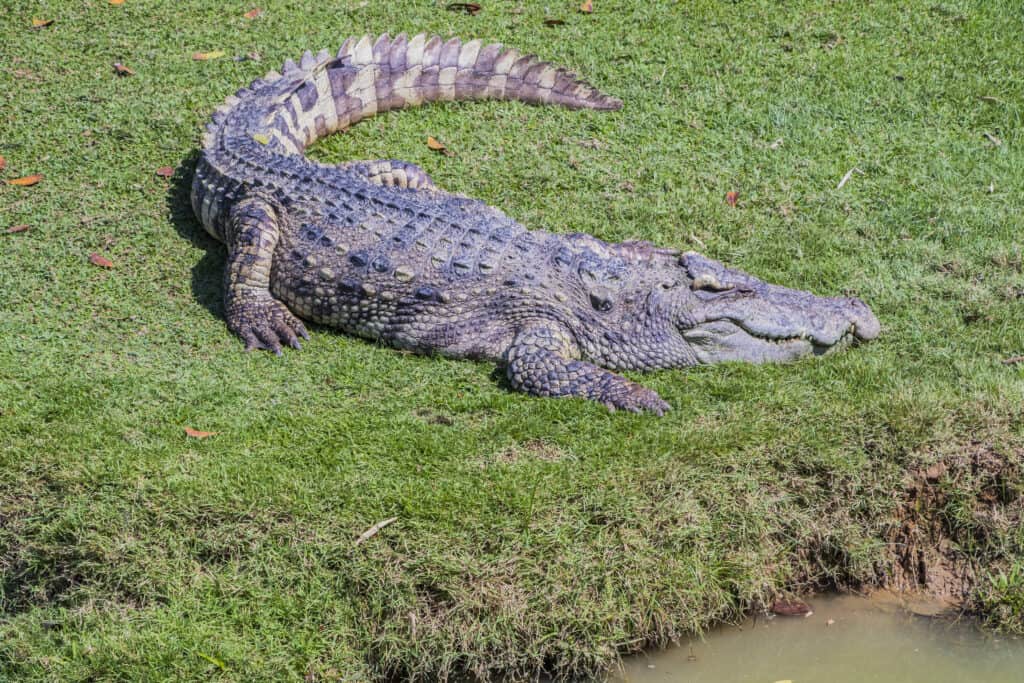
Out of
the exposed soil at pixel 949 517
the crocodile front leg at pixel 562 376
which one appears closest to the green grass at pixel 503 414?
the exposed soil at pixel 949 517

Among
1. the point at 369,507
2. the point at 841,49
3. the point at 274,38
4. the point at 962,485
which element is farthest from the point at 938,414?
the point at 274,38

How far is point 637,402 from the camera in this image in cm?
534

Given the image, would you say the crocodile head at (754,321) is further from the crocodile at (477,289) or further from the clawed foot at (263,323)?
the clawed foot at (263,323)

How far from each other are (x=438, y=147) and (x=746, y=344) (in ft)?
9.41

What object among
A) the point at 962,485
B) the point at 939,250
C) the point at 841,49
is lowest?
the point at 962,485

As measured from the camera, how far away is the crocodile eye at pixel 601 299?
5789 millimetres

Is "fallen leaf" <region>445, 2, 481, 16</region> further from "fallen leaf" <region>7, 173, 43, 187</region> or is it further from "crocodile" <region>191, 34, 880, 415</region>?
"fallen leaf" <region>7, 173, 43, 187</region>

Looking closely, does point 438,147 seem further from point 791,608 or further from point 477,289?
point 791,608

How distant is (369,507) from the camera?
4.73m

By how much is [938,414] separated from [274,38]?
5932 millimetres

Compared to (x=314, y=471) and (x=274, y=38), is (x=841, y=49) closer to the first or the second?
(x=274, y=38)

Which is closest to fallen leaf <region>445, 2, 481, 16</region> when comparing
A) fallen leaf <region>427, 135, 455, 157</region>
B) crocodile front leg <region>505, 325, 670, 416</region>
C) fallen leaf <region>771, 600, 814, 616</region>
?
fallen leaf <region>427, 135, 455, 157</region>

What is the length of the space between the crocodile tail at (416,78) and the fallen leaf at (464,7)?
1.10 metres

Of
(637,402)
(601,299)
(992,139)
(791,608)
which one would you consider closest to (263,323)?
(601,299)
